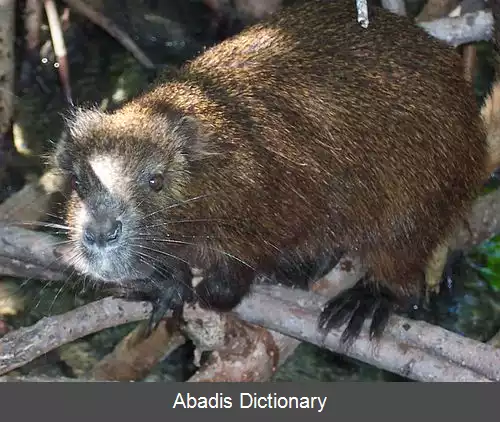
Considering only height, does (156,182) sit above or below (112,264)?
above

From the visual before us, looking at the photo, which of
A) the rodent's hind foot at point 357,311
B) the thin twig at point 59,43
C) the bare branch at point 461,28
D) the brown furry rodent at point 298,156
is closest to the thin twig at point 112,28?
the thin twig at point 59,43

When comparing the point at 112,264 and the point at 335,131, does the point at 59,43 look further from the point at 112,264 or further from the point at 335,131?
the point at 112,264

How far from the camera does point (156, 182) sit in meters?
2.80

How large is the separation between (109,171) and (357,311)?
998mm

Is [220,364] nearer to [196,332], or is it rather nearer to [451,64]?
[196,332]

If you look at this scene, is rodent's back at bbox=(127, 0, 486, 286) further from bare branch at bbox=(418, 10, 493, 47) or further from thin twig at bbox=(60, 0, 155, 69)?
thin twig at bbox=(60, 0, 155, 69)

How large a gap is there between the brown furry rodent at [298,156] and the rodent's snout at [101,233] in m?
0.13

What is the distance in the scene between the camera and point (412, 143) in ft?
10.4

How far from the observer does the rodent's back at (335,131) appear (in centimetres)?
302

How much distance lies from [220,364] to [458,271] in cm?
117

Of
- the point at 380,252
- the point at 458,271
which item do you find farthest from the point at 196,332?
the point at 458,271

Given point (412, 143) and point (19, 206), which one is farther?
point (19, 206)

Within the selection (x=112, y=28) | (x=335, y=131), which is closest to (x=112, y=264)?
(x=335, y=131)

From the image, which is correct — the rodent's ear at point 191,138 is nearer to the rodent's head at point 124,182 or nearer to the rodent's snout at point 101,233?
the rodent's head at point 124,182
